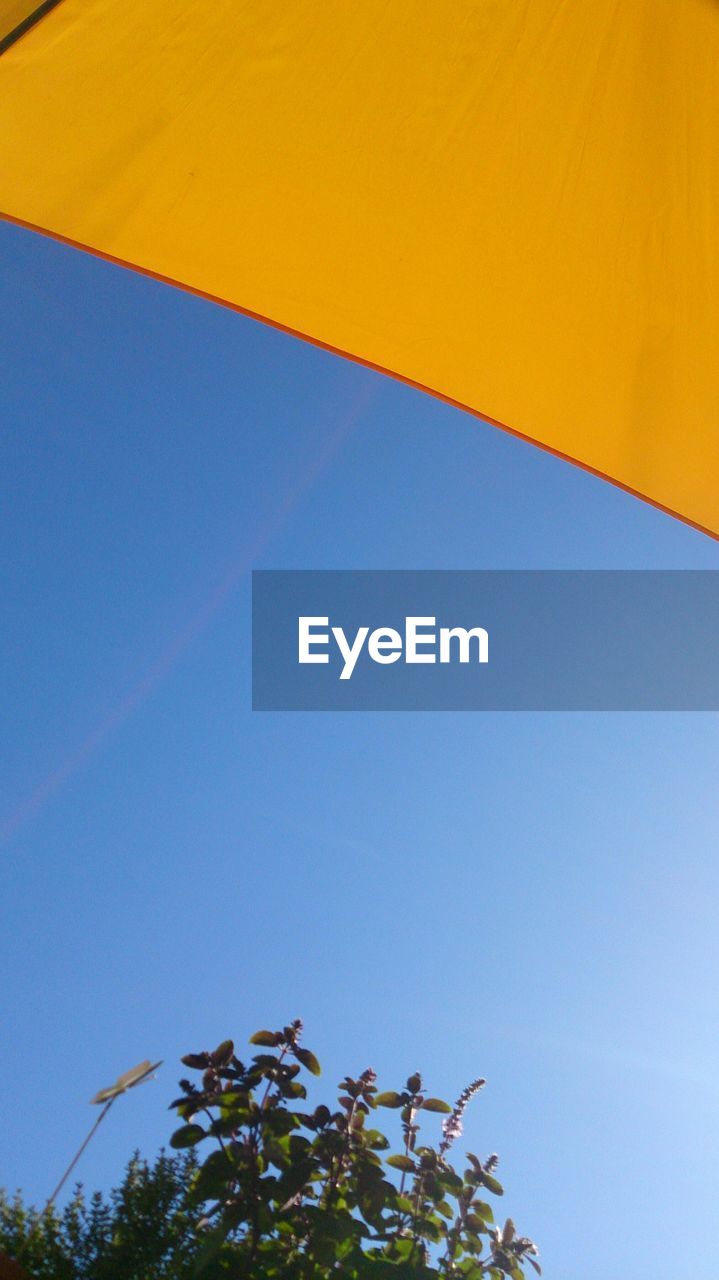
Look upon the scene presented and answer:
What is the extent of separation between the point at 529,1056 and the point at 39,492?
8.84ft

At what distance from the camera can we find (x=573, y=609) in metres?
3.49

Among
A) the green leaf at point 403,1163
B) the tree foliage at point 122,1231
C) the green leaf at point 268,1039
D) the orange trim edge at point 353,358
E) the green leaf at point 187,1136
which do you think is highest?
the orange trim edge at point 353,358

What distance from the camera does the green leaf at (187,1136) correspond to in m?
1.38

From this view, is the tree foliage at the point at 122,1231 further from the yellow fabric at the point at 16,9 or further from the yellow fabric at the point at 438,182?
the yellow fabric at the point at 16,9

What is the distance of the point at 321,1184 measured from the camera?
4.65ft

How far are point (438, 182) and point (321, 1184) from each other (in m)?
1.65

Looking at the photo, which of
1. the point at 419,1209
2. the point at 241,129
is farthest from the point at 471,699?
the point at 241,129

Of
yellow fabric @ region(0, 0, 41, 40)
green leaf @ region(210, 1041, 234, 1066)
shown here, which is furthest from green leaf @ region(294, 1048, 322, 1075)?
yellow fabric @ region(0, 0, 41, 40)

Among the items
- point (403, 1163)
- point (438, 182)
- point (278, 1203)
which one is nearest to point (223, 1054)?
point (278, 1203)

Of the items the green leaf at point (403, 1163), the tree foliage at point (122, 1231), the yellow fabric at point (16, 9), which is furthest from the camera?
the green leaf at point (403, 1163)

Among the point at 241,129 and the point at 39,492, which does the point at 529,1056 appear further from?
the point at 39,492

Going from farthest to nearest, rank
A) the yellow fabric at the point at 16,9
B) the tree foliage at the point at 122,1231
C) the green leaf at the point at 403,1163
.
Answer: the green leaf at the point at 403,1163 → the tree foliage at the point at 122,1231 → the yellow fabric at the point at 16,9

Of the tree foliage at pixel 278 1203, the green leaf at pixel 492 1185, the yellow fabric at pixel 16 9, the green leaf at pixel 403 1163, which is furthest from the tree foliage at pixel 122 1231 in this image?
the yellow fabric at pixel 16 9

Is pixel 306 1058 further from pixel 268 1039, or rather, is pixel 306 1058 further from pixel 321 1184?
pixel 321 1184
